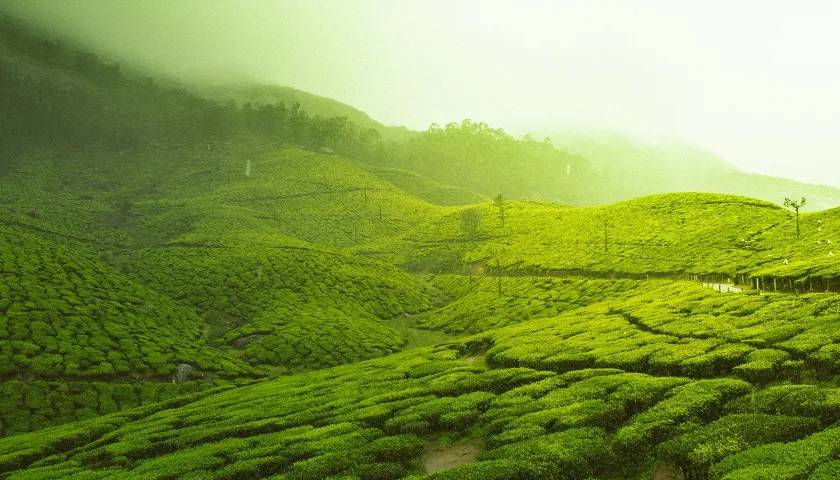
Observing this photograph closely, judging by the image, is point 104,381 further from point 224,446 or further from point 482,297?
point 482,297

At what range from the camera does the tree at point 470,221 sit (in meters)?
142

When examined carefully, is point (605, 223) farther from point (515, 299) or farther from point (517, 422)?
point (517, 422)

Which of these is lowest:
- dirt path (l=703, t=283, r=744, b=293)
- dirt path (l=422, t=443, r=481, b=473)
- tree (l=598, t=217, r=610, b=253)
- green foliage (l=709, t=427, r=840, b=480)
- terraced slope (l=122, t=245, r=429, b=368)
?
terraced slope (l=122, t=245, r=429, b=368)

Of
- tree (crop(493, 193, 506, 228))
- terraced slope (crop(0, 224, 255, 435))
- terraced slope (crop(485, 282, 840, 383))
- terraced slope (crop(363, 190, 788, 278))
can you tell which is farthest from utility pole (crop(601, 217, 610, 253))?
terraced slope (crop(0, 224, 255, 435))

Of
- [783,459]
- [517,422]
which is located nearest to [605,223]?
[517,422]

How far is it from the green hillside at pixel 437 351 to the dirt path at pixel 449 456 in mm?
189

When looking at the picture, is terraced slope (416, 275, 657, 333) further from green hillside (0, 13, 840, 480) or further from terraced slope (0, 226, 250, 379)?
terraced slope (0, 226, 250, 379)

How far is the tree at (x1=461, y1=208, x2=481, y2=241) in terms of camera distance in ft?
467

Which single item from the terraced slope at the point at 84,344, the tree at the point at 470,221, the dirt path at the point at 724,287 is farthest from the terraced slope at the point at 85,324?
the tree at the point at 470,221

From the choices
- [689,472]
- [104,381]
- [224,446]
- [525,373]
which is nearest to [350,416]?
[224,446]

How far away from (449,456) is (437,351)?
30027 mm

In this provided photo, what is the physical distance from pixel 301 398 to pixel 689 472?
107ft

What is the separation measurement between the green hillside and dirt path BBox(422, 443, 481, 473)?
0.19 metres

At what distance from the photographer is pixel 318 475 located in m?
25.9
